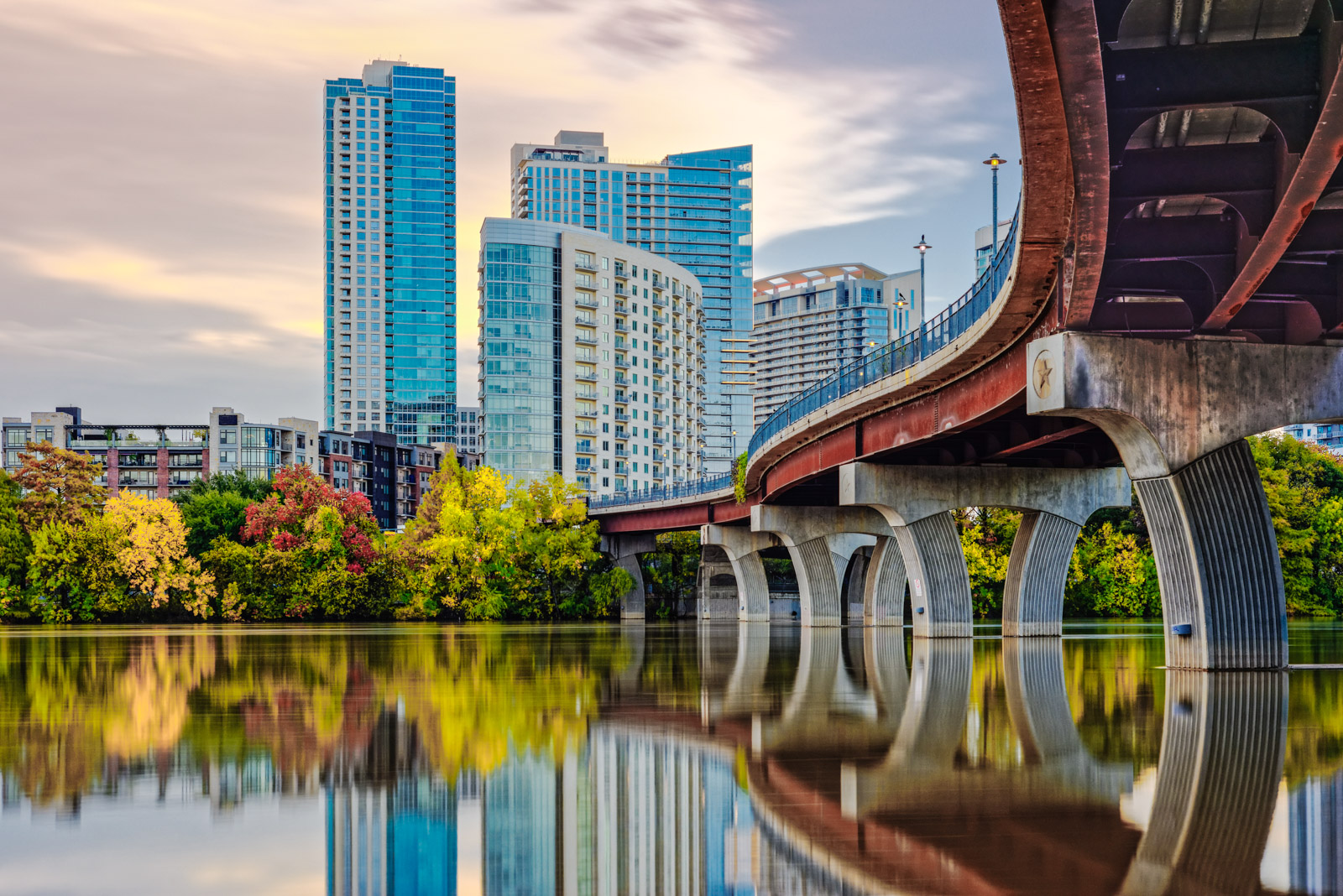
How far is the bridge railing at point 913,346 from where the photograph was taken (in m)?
27.1

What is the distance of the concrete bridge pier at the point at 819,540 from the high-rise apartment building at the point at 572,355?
78258 mm

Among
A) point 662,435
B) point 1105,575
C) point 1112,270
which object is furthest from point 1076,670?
point 662,435

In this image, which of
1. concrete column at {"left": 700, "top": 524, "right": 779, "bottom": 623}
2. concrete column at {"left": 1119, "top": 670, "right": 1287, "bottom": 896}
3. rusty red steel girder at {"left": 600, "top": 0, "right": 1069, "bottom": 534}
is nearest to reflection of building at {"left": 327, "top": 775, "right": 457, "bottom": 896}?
concrete column at {"left": 1119, "top": 670, "right": 1287, "bottom": 896}

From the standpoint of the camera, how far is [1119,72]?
15.8 m

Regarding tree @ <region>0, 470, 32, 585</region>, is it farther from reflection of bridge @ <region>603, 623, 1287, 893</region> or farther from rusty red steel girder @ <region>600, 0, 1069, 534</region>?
reflection of bridge @ <region>603, 623, 1287, 893</region>

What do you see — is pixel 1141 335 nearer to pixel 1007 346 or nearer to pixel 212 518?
pixel 1007 346

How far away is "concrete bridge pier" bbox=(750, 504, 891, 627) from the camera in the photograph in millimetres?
60250

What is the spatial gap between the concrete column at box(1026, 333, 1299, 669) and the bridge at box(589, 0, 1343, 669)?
4 cm

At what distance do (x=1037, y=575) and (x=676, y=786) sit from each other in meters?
35.5

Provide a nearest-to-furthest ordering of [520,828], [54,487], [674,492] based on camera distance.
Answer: [520,828] → [54,487] → [674,492]

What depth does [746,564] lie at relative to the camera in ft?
262

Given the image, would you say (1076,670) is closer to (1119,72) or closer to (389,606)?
(1119,72)

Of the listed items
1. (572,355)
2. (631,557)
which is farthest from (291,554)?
(572,355)

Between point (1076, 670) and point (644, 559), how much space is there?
243 feet
